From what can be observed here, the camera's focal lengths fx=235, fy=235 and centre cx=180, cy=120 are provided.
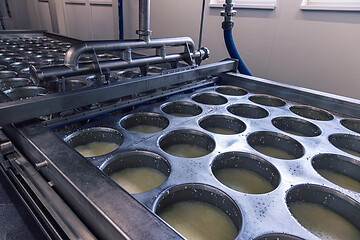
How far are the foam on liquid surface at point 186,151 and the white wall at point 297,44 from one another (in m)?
2.63

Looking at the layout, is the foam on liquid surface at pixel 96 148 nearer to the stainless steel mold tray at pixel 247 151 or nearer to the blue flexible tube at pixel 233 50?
the stainless steel mold tray at pixel 247 151

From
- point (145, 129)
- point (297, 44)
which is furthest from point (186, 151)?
point (297, 44)

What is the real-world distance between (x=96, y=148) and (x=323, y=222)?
1.08 metres

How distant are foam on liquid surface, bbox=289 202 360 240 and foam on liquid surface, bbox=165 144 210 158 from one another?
0.51m

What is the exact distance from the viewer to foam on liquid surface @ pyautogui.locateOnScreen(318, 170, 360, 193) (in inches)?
43.9

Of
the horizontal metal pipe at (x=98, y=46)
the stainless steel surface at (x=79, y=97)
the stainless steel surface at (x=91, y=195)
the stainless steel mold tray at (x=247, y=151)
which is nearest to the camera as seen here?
the stainless steel surface at (x=91, y=195)

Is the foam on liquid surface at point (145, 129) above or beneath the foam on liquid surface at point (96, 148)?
above

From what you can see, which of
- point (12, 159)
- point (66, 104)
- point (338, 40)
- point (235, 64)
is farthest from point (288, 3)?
point (12, 159)

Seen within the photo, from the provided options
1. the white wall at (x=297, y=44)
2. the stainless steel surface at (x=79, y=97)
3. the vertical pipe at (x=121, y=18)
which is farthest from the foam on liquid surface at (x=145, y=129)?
the vertical pipe at (x=121, y=18)

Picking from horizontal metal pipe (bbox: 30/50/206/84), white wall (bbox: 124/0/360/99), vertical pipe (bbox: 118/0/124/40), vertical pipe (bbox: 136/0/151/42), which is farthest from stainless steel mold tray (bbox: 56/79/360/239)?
vertical pipe (bbox: 118/0/124/40)

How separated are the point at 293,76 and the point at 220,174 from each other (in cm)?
278

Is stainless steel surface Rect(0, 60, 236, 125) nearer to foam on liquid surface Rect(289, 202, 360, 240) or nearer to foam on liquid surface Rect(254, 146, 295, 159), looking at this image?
foam on liquid surface Rect(254, 146, 295, 159)

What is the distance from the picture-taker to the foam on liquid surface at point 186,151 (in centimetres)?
128

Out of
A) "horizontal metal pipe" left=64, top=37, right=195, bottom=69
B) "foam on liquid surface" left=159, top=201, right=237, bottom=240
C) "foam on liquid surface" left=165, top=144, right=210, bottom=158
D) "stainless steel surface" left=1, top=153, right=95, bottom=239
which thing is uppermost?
"horizontal metal pipe" left=64, top=37, right=195, bottom=69
